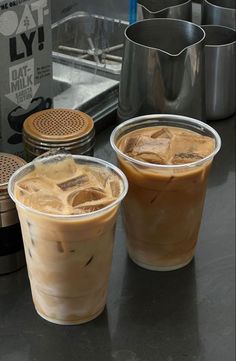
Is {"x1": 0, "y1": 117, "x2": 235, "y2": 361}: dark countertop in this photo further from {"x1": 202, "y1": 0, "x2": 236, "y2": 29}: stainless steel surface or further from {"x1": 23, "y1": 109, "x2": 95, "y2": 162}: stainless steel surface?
{"x1": 202, "y1": 0, "x2": 236, "y2": 29}: stainless steel surface

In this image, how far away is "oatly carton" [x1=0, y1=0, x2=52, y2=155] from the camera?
0.77 meters

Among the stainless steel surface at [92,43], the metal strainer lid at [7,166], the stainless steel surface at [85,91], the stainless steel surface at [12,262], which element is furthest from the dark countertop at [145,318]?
the stainless steel surface at [92,43]

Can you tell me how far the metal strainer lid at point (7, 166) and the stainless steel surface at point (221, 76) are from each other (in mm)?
375

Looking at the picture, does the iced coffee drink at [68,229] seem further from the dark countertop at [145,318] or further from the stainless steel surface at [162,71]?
the stainless steel surface at [162,71]

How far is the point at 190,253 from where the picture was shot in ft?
2.47

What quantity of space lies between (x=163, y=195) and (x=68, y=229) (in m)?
0.12

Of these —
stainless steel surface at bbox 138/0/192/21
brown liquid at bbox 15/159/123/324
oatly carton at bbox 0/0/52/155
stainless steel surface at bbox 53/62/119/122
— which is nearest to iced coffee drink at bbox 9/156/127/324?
brown liquid at bbox 15/159/123/324

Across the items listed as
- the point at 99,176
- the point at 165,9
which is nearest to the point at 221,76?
the point at 165,9

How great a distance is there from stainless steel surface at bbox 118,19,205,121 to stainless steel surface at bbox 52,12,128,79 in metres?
0.14

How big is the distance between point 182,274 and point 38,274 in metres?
0.18

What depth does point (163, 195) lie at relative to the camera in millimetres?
678

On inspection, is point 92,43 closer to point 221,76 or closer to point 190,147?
point 221,76

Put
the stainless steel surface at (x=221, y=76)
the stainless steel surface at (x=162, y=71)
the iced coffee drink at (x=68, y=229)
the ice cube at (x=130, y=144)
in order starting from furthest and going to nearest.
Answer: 1. the stainless steel surface at (x=221, y=76)
2. the stainless steel surface at (x=162, y=71)
3. the ice cube at (x=130, y=144)
4. the iced coffee drink at (x=68, y=229)

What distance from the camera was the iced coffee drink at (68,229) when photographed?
0.60 m
